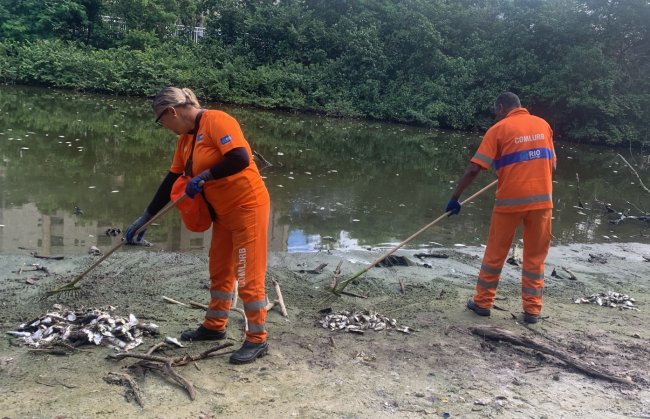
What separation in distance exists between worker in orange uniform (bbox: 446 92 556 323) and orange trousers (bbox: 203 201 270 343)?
198 cm

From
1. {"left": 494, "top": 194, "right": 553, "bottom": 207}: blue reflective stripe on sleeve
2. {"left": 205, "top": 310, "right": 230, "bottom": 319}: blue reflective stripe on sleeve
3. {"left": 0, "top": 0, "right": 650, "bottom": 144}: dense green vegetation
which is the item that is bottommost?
{"left": 205, "top": 310, "right": 230, "bottom": 319}: blue reflective stripe on sleeve

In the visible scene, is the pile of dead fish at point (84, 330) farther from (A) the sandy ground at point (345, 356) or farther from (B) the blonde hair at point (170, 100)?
(B) the blonde hair at point (170, 100)

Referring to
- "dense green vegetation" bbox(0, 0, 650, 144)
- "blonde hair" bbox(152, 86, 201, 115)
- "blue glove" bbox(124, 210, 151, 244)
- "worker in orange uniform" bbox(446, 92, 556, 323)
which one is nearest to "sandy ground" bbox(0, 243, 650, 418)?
"worker in orange uniform" bbox(446, 92, 556, 323)

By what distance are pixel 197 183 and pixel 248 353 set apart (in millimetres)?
1162

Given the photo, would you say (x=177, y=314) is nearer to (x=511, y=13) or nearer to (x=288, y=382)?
(x=288, y=382)

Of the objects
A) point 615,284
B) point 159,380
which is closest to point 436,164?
point 615,284

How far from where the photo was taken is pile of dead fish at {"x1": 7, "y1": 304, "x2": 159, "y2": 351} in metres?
3.82

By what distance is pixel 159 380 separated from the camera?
3475 millimetres

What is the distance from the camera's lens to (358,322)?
4.63m

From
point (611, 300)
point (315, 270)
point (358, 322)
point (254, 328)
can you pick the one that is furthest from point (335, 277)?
point (611, 300)

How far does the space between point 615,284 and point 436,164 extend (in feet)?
26.9

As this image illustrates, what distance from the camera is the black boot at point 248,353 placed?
12.3 ft

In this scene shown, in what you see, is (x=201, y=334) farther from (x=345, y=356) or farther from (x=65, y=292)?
(x=65, y=292)

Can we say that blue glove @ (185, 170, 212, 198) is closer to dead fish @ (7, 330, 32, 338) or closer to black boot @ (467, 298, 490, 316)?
dead fish @ (7, 330, 32, 338)
